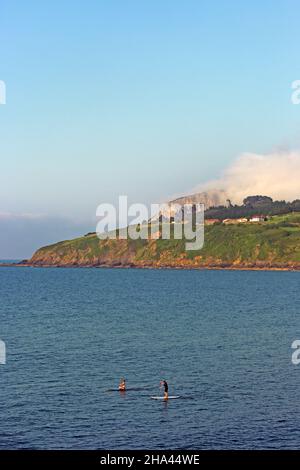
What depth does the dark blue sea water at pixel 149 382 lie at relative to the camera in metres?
57.5

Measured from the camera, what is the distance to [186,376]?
82812 millimetres

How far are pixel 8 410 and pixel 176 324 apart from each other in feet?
250

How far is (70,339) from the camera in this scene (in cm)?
11619

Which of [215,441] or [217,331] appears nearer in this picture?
[215,441]

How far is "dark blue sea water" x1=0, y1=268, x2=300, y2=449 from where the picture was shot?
2262 inches

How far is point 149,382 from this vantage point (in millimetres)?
79250

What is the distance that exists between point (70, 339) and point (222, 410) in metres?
55.0

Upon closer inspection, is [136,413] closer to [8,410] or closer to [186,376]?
[8,410]
